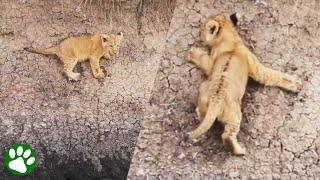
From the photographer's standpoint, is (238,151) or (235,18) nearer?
(238,151)

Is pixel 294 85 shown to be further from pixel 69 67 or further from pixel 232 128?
pixel 69 67

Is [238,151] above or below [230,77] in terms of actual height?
below

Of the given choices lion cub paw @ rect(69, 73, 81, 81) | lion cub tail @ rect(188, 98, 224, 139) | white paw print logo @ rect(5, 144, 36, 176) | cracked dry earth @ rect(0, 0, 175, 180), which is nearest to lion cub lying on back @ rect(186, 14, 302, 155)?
lion cub tail @ rect(188, 98, 224, 139)

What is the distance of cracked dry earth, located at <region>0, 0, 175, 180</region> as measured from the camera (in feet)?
9.60

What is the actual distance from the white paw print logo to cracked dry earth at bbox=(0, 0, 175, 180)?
2 cm

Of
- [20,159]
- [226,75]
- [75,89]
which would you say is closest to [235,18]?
[226,75]

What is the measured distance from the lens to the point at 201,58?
10.1 feet

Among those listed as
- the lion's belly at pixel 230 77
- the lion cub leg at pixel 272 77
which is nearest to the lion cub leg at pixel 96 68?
the lion's belly at pixel 230 77

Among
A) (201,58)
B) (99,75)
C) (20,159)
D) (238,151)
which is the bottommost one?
(20,159)

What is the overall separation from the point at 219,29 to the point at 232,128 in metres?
0.43

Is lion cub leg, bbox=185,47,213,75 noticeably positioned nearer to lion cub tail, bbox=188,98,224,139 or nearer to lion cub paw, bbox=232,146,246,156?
lion cub tail, bbox=188,98,224,139

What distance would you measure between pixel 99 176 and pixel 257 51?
2.64 ft

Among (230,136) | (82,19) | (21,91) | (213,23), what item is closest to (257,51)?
(213,23)

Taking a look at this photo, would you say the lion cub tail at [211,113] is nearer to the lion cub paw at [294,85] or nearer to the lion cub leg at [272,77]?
the lion cub leg at [272,77]
